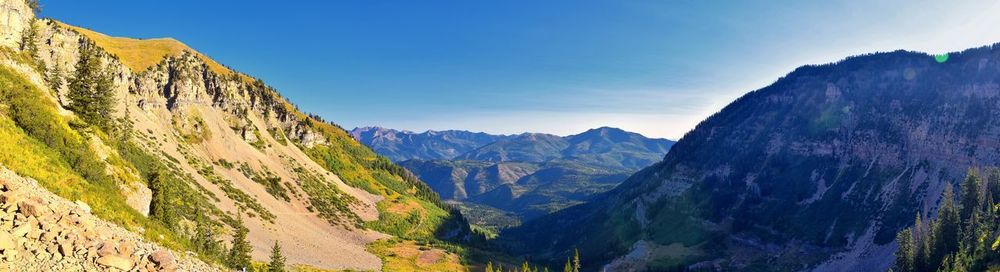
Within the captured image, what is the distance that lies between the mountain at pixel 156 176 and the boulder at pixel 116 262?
8cm

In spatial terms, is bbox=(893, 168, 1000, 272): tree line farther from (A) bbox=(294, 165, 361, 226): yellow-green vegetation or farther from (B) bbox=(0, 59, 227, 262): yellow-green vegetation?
(A) bbox=(294, 165, 361, 226): yellow-green vegetation

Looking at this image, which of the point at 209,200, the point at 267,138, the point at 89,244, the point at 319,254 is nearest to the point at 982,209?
the point at 319,254

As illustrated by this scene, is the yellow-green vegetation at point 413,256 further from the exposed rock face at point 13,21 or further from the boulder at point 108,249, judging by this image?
the boulder at point 108,249

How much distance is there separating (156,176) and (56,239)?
126 feet

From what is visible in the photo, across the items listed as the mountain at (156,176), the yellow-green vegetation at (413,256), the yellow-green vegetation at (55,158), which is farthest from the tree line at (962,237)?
the yellow-green vegetation at (55,158)

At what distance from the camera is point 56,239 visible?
29.7 m

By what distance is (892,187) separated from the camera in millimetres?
193375

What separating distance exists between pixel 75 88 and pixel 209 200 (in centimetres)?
4143

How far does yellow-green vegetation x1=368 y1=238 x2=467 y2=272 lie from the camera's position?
409ft

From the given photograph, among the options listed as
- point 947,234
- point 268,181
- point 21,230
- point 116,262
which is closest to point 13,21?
point 268,181

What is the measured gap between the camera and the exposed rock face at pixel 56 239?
1096 inches

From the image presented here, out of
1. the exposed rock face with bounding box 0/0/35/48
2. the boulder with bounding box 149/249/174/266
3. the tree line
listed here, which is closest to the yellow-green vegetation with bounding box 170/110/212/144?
the exposed rock face with bounding box 0/0/35/48

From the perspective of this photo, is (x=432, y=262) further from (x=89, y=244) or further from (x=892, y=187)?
(x=892, y=187)

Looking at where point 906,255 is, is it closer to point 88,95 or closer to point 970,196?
point 970,196
